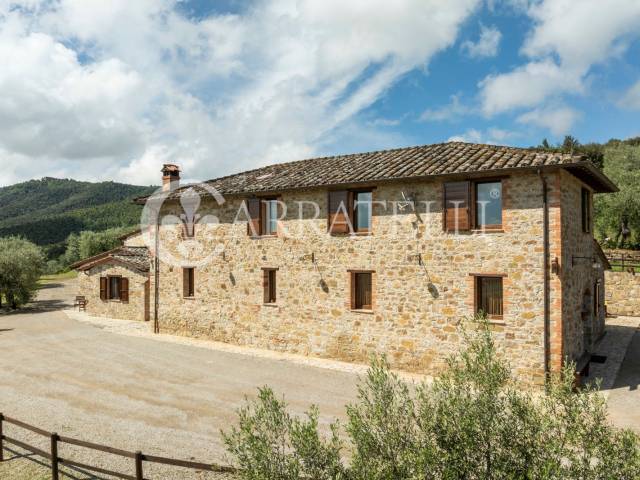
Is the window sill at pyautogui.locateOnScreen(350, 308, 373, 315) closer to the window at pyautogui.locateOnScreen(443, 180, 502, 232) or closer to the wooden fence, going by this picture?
the window at pyautogui.locateOnScreen(443, 180, 502, 232)

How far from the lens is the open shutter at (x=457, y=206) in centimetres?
1177

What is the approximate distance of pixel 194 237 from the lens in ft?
57.6

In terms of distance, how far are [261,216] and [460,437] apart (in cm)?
1239

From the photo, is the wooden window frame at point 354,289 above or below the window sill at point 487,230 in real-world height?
below

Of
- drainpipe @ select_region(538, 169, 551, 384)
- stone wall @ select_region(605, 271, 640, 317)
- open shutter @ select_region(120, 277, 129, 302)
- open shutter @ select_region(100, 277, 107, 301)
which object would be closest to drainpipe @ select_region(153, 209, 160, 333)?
open shutter @ select_region(120, 277, 129, 302)

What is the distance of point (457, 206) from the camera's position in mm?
11906

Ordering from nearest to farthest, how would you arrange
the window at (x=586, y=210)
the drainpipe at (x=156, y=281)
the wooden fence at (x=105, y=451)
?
the wooden fence at (x=105, y=451)
the window at (x=586, y=210)
the drainpipe at (x=156, y=281)

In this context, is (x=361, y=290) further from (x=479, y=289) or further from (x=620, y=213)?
(x=620, y=213)

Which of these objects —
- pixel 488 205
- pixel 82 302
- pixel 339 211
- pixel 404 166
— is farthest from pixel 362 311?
pixel 82 302

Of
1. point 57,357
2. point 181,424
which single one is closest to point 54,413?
Result: point 181,424

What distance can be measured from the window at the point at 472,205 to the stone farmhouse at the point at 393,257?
29 mm

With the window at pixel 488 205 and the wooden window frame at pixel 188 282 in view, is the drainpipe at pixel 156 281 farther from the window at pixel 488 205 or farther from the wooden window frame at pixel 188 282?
the window at pixel 488 205

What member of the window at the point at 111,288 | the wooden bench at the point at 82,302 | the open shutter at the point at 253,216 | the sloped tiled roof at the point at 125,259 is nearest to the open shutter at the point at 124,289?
the window at the point at 111,288

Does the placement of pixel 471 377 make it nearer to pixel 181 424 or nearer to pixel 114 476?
pixel 114 476
